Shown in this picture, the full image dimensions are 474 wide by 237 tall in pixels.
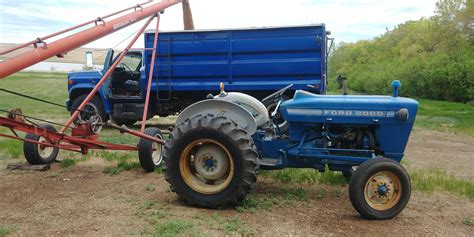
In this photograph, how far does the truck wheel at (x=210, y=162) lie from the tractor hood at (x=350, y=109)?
73cm

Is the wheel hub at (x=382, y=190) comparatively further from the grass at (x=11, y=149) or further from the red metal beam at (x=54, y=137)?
the grass at (x=11, y=149)

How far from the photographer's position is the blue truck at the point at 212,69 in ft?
35.1

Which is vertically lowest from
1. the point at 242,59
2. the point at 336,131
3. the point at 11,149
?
the point at 11,149

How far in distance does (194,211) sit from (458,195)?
3.21 meters

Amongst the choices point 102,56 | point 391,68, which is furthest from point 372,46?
point 102,56

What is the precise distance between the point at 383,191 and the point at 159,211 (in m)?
2.27

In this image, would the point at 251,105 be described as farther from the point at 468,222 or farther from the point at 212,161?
the point at 468,222

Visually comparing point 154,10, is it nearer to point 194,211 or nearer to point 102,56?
point 194,211

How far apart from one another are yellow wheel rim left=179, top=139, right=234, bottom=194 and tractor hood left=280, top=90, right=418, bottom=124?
0.93m

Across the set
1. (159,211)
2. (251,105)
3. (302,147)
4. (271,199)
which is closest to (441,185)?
(302,147)

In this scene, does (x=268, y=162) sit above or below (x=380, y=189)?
above

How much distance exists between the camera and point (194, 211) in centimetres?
518

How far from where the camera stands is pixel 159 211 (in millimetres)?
5074

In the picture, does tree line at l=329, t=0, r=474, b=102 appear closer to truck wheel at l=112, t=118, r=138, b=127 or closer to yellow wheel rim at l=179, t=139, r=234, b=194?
truck wheel at l=112, t=118, r=138, b=127
